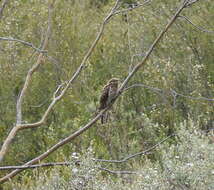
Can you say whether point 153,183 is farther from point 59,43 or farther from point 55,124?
point 59,43

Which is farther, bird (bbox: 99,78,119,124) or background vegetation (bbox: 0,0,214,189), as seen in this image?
background vegetation (bbox: 0,0,214,189)

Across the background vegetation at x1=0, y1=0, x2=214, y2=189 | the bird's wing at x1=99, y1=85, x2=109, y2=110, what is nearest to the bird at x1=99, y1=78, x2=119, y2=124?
the bird's wing at x1=99, y1=85, x2=109, y2=110

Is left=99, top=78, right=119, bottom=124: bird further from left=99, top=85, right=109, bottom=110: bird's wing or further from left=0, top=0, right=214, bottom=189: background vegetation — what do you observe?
left=0, top=0, right=214, bottom=189: background vegetation

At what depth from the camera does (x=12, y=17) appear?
1390cm

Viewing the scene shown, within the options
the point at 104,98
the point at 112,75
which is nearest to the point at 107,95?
the point at 104,98

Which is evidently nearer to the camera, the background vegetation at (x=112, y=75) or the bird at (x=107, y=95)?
the bird at (x=107, y=95)

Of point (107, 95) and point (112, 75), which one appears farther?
point (112, 75)

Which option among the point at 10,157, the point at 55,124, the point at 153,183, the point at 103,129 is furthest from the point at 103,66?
the point at 153,183

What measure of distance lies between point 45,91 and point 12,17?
1.88m

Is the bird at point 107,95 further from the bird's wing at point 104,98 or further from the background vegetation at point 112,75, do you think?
the background vegetation at point 112,75

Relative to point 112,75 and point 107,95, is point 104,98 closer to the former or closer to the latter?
point 107,95

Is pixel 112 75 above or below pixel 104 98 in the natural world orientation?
below

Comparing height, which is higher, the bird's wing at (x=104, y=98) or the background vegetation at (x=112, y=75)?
the bird's wing at (x=104, y=98)

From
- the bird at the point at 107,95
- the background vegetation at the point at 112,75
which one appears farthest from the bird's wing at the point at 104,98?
the background vegetation at the point at 112,75
